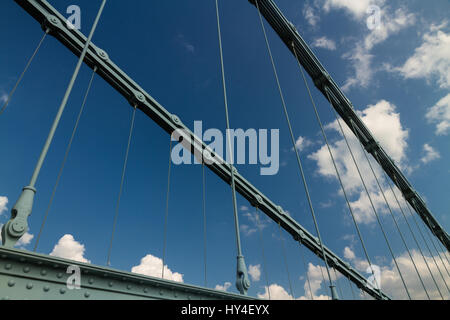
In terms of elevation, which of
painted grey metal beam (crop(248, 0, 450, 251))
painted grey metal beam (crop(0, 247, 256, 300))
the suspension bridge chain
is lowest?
painted grey metal beam (crop(0, 247, 256, 300))

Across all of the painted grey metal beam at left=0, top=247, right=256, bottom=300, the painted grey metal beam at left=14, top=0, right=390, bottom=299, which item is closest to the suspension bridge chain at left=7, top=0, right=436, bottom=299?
the painted grey metal beam at left=14, top=0, right=390, bottom=299

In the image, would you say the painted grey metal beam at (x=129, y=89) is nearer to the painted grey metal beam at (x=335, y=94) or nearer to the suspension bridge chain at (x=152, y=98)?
the suspension bridge chain at (x=152, y=98)

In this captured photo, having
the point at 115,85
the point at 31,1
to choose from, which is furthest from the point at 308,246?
the point at 31,1

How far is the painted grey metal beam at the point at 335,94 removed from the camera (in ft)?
26.8

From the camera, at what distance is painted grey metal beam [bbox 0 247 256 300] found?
101 centimetres

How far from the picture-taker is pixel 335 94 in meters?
10.5

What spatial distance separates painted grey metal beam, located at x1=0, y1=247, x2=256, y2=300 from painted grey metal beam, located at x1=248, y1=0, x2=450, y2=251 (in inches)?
330

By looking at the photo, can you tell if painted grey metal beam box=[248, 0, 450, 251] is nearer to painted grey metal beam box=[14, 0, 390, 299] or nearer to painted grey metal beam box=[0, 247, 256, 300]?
painted grey metal beam box=[14, 0, 390, 299]

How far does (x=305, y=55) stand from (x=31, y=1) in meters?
7.90

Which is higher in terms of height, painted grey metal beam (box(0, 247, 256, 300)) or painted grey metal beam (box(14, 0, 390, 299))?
painted grey metal beam (box(14, 0, 390, 299))

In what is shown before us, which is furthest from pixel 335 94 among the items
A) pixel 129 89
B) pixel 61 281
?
pixel 61 281

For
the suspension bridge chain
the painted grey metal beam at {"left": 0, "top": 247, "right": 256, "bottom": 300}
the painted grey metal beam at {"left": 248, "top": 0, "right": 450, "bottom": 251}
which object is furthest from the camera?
the painted grey metal beam at {"left": 248, "top": 0, "right": 450, "bottom": 251}
